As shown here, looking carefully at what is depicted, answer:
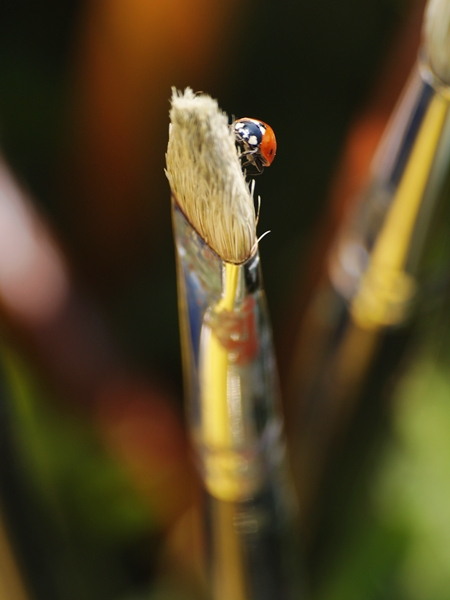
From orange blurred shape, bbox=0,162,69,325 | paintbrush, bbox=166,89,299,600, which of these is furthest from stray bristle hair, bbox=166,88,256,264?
orange blurred shape, bbox=0,162,69,325

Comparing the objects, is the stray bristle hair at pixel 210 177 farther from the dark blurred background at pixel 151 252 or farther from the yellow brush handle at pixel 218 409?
the dark blurred background at pixel 151 252

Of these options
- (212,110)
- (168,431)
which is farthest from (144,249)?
(212,110)

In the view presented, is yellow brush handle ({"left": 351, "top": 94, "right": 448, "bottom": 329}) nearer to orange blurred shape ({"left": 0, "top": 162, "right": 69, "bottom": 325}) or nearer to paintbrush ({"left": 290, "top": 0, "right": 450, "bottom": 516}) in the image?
paintbrush ({"left": 290, "top": 0, "right": 450, "bottom": 516})

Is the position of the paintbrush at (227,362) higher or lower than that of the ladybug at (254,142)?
lower

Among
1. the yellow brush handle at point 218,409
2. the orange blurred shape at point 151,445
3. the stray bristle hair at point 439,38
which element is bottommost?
the orange blurred shape at point 151,445

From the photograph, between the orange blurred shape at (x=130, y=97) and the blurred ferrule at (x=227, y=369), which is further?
the orange blurred shape at (x=130, y=97)

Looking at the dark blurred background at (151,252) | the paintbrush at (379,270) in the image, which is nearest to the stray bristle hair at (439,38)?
the paintbrush at (379,270)

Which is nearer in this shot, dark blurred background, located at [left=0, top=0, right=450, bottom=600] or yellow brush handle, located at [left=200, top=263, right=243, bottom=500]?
yellow brush handle, located at [left=200, top=263, right=243, bottom=500]

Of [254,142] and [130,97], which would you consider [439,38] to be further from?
[130,97]
